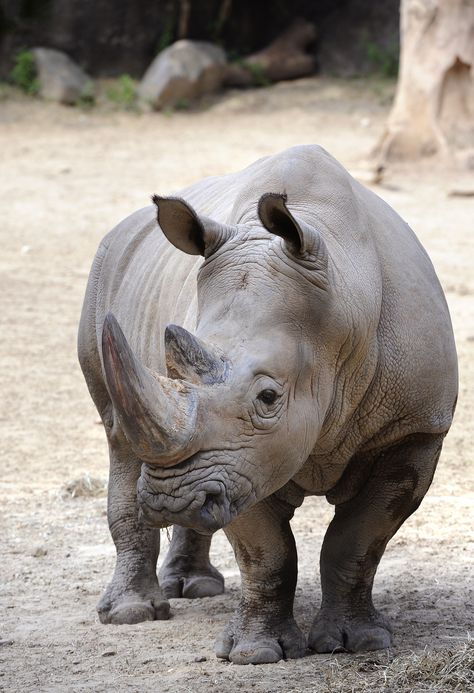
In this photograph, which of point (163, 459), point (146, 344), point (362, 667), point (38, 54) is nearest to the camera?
point (163, 459)

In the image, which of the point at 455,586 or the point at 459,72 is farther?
the point at 459,72

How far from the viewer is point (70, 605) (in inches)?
217

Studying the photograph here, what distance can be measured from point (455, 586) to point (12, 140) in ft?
42.7

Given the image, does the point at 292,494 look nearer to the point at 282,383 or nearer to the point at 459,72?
the point at 282,383

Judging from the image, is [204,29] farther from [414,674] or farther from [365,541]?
[414,674]

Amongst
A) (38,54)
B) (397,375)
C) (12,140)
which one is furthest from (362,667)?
(38,54)

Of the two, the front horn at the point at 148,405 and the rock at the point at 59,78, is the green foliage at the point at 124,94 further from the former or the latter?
the front horn at the point at 148,405

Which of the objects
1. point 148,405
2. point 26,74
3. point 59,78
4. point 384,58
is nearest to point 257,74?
point 384,58

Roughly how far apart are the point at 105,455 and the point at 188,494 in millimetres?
3980

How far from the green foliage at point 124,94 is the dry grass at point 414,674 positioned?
15.7 m

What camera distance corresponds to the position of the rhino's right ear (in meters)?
4.10

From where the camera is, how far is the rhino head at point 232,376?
142 inches

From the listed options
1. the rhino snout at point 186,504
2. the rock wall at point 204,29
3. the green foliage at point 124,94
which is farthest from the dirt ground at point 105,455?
the rock wall at point 204,29

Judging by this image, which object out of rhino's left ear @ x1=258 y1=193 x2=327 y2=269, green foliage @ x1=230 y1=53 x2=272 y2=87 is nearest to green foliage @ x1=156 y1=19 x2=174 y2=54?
green foliage @ x1=230 y1=53 x2=272 y2=87
